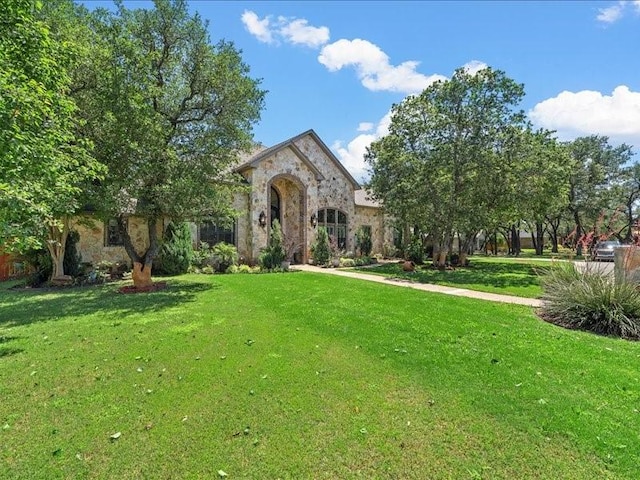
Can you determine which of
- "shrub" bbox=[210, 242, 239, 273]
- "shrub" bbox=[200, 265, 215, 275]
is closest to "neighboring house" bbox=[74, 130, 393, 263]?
"shrub" bbox=[210, 242, 239, 273]

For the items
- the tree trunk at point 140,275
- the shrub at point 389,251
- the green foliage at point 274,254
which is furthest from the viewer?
the shrub at point 389,251

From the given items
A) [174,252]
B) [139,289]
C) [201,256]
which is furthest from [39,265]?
[201,256]

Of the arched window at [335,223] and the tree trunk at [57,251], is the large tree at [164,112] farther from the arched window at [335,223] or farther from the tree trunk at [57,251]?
the arched window at [335,223]

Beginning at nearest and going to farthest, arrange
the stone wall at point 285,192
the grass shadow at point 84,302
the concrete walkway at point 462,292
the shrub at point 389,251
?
the grass shadow at point 84,302
the concrete walkway at point 462,292
the stone wall at point 285,192
the shrub at point 389,251

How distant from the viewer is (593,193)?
32.2m

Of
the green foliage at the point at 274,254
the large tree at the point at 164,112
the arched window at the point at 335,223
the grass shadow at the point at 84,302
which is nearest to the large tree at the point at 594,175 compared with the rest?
the arched window at the point at 335,223

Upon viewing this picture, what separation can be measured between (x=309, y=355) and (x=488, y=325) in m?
3.86

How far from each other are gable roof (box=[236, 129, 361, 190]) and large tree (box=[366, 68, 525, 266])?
6.50m

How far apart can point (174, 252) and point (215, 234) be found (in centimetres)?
346

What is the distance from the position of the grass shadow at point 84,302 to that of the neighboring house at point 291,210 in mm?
4316

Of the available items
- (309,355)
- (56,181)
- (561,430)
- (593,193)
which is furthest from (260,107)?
(593,193)

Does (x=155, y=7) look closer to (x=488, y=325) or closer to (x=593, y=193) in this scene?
(x=488, y=325)

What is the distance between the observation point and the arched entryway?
21.9 m

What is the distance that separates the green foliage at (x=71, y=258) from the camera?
14141 millimetres
